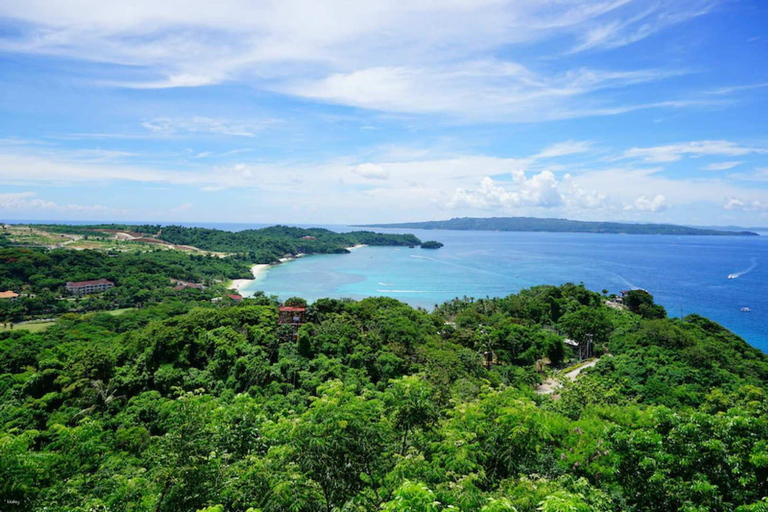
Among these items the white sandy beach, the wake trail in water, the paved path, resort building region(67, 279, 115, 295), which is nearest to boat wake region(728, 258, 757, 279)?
the wake trail in water

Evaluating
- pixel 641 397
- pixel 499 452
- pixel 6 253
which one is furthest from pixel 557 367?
pixel 6 253

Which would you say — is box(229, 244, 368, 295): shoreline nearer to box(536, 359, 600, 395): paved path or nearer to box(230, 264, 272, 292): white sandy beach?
box(230, 264, 272, 292): white sandy beach

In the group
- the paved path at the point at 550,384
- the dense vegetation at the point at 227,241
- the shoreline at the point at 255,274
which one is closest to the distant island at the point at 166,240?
the dense vegetation at the point at 227,241

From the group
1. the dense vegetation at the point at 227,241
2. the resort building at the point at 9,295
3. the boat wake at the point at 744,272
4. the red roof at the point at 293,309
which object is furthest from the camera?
the dense vegetation at the point at 227,241

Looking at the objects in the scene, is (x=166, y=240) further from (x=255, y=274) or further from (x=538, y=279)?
(x=538, y=279)

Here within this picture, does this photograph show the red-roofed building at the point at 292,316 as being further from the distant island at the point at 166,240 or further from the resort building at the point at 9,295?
the distant island at the point at 166,240

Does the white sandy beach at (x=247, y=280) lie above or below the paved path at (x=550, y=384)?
above
